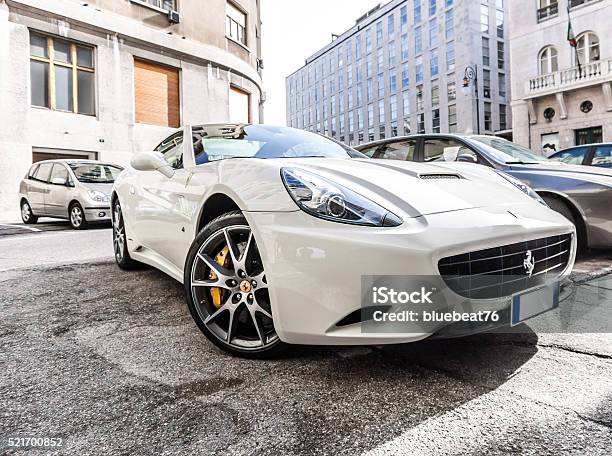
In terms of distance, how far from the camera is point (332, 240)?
174 cm

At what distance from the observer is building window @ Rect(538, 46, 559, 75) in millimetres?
25188

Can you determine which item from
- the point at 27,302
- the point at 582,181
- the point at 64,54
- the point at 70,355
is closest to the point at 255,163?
the point at 70,355

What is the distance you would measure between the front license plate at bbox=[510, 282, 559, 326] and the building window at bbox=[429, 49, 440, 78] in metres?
51.0

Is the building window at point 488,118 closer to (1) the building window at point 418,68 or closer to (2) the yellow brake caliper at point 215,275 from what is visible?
(1) the building window at point 418,68

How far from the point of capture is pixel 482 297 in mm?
1787

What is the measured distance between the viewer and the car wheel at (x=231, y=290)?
6.70 ft

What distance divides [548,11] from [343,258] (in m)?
29.5

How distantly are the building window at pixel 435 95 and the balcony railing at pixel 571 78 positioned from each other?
915 inches

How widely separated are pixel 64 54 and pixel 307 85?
68.6m

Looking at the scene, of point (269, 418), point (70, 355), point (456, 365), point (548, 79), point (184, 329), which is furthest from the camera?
point (548, 79)

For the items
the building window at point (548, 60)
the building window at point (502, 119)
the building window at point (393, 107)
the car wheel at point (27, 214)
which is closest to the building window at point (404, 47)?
the building window at point (393, 107)

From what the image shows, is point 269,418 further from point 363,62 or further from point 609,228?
point 363,62

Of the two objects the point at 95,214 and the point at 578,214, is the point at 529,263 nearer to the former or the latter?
the point at 578,214

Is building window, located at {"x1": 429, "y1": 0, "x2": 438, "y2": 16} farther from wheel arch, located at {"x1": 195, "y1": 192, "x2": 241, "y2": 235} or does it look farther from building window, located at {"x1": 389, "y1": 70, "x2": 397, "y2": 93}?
wheel arch, located at {"x1": 195, "y1": 192, "x2": 241, "y2": 235}
